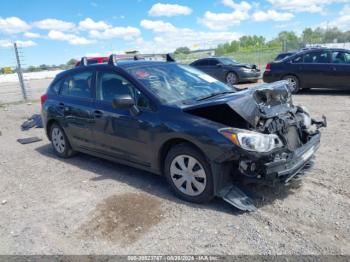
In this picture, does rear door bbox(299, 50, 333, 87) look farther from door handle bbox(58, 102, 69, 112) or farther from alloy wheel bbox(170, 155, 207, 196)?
alloy wheel bbox(170, 155, 207, 196)

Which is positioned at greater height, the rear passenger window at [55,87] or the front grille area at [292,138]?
the rear passenger window at [55,87]

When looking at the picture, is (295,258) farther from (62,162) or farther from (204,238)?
(62,162)

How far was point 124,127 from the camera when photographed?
14.9 feet

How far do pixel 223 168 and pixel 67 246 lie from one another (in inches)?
71.3

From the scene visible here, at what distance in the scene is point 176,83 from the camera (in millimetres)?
4660

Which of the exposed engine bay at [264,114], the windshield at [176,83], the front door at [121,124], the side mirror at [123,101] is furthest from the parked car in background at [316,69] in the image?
the side mirror at [123,101]

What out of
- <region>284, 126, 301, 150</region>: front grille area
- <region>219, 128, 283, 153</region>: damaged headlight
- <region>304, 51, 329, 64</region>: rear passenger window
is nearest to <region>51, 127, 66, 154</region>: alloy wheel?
<region>219, 128, 283, 153</region>: damaged headlight

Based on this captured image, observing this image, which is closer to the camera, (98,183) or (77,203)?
(77,203)

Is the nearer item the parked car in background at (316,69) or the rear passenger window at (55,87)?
the rear passenger window at (55,87)

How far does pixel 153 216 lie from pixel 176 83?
189cm

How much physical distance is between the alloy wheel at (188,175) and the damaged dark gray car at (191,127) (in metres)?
0.01

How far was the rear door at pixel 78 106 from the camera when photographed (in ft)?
17.0

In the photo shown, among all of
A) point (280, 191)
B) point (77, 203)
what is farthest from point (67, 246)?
point (280, 191)

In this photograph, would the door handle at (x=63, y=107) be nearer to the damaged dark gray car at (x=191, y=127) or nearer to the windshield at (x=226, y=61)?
the damaged dark gray car at (x=191, y=127)
